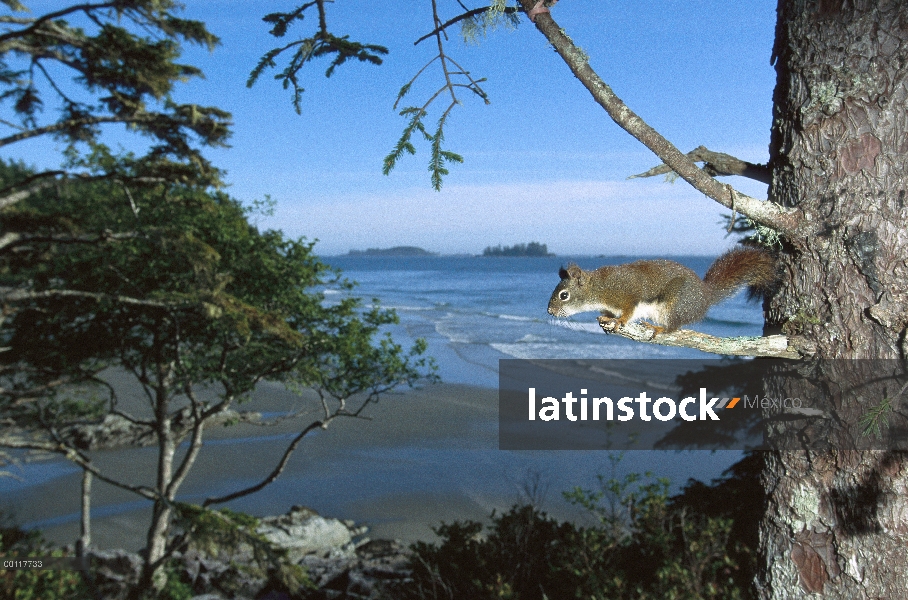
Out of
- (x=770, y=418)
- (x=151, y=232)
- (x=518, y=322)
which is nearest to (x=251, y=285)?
(x=151, y=232)

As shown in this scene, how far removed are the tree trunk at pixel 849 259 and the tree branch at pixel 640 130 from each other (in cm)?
14

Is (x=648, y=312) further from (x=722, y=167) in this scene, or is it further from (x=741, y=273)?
(x=722, y=167)

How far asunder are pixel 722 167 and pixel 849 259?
0.39 metres

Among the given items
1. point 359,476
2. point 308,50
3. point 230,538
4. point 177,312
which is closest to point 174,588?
point 230,538

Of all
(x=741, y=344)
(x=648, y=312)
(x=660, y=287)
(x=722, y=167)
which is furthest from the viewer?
(x=648, y=312)

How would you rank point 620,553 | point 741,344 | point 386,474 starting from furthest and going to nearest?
point 386,474 < point 620,553 < point 741,344

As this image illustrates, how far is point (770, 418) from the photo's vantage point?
1.59 meters

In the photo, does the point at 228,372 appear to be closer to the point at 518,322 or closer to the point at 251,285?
the point at 251,285

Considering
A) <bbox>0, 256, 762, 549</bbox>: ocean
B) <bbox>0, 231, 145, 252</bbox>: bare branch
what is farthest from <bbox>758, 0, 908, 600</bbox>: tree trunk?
<bbox>0, 231, 145, 252</bbox>: bare branch

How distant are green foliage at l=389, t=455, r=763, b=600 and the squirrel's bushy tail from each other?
355cm

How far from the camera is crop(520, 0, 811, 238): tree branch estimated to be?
4.78ft

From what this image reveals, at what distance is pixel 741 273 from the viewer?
67.1 inches

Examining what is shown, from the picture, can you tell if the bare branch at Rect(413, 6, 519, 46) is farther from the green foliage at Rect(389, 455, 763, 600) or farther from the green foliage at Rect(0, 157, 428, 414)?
the green foliage at Rect(0, 157, 428, 414)

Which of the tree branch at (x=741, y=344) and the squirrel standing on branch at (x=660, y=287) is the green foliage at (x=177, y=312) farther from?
the tree branch at (x=741, y=344)
